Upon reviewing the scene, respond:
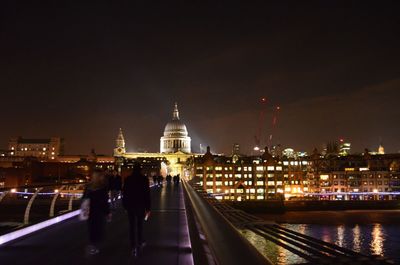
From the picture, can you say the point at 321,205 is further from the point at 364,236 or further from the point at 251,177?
the point at 364,236

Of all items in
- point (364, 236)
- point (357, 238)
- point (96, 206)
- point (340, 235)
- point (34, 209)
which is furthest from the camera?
point (340, 235)

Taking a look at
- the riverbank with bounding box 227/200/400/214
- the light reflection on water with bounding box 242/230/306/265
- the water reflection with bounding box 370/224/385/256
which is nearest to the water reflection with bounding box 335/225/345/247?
the water reflection with bounding box 370/224/385/256

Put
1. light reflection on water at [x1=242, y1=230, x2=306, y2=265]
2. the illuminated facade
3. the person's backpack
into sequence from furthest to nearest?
the illuminated facade, light reflection on water at [x1=242, y1=230, x2=306, y2=265], the person's backpack

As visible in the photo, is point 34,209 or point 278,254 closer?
point 34,209

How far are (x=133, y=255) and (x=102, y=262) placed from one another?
83 cm

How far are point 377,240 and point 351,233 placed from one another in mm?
8848

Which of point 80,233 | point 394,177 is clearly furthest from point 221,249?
point 394,177

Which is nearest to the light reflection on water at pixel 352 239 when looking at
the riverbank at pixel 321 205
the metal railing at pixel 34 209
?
the metal railing at pixel 34 209

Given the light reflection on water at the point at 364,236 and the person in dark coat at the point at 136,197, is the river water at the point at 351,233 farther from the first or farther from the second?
the person in dark coat at the point at 136,197

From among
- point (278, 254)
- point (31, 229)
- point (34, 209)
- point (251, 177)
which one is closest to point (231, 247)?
point (31, 229)

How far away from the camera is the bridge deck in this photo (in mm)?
8469

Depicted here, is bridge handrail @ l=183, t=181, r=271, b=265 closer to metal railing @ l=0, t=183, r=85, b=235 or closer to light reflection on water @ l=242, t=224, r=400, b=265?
metal railing @ l=0, t=183, r=85, b=235

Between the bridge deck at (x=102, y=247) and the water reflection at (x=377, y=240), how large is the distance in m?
40.8

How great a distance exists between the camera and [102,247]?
998cm
